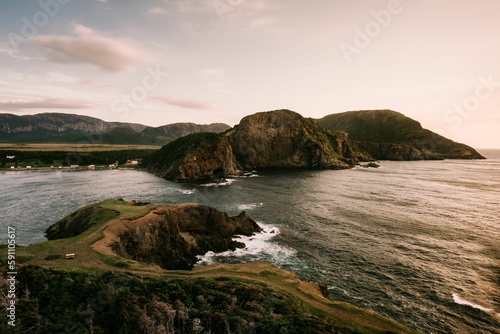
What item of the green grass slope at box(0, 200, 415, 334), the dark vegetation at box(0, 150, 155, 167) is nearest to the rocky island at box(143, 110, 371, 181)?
the dark vegetation at box(0, 150, 155, 167)

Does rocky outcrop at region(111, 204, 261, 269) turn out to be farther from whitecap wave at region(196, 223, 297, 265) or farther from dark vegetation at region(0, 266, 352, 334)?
dark vegetation at region(0, 266, 352, 334)

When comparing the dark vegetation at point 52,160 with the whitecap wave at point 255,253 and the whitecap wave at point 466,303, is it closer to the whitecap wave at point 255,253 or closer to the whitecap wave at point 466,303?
the whitecap wave at point 255,253

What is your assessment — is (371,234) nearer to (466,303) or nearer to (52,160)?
(466,303)

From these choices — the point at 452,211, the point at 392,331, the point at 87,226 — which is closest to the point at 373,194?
the point at 452,211

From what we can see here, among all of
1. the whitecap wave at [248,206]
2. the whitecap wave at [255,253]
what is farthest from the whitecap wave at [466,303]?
the whitecap wave at [248,206]

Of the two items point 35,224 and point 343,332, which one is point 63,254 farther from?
point 35,224

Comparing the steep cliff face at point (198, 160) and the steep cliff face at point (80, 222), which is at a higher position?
the steep cliff face at point (198, 160)
